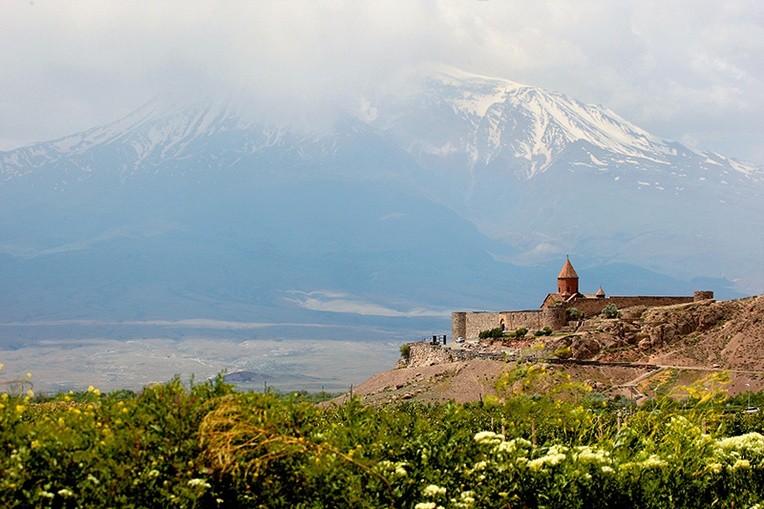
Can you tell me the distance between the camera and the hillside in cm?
5409

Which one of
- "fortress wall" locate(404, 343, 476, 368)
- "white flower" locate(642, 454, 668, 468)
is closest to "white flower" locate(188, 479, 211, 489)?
"white flower" locate(642, 454, 668, 468)

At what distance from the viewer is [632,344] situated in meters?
61.3

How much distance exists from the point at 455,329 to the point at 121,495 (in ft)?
211

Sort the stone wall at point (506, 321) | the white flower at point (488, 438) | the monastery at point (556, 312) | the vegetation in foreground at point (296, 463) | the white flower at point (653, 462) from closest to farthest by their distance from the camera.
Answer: the vegetation in foreground at point (296, 463) → the white flower at point (488, 438) → the white flower at point (653, 462) → the stone wall at point (506, 321) → the monastery at point (556, 312)

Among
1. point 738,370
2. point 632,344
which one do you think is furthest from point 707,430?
point 632,344

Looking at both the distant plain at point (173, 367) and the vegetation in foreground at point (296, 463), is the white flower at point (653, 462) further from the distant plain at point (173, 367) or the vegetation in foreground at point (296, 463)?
the distant plain at point (173, 367)

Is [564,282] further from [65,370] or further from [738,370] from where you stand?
[65,370]

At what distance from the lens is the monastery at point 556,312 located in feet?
223

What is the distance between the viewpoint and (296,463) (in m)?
14.2

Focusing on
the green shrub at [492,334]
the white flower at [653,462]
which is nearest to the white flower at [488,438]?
the white flower at [653,462]

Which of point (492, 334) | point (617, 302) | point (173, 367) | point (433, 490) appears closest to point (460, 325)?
point (492, 334)

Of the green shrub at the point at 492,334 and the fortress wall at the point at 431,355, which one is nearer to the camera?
the fortress wall at the point at 431,355

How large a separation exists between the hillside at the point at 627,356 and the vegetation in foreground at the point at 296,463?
33.3 m

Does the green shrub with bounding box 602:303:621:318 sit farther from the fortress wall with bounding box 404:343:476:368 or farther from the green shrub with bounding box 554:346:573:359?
the fortress wall with bounding box 404:343:476:368
